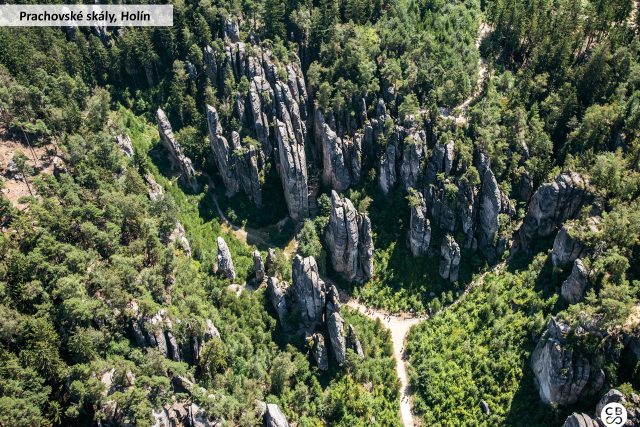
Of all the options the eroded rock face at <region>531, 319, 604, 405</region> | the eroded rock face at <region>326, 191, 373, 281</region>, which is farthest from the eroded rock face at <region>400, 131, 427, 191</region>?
the eroded rock face at <region>531, 319, 604, 405</region>

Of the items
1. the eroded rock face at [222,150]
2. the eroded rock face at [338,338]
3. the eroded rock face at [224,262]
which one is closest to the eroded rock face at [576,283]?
the eroded rock face at [338,338]

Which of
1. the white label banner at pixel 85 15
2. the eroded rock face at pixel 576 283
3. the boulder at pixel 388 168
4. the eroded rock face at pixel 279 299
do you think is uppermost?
the white label banner at pixel 85 15

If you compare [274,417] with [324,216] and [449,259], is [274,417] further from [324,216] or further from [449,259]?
[449,259]

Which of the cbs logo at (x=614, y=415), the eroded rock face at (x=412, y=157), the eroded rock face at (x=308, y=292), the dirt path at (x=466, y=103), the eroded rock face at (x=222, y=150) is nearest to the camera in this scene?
the cbs logo at (x=614, y=415)

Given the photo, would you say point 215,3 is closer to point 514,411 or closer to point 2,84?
point 2,84

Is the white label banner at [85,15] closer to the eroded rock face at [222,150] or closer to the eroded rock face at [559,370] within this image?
the eroded rock face at [222,150]

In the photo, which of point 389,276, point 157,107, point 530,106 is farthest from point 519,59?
point 157,107

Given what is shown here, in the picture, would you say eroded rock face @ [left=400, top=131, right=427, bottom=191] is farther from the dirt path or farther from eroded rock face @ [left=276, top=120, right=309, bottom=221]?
eroded rock face @ [left=276, top=120, right=309, bottom=221]
